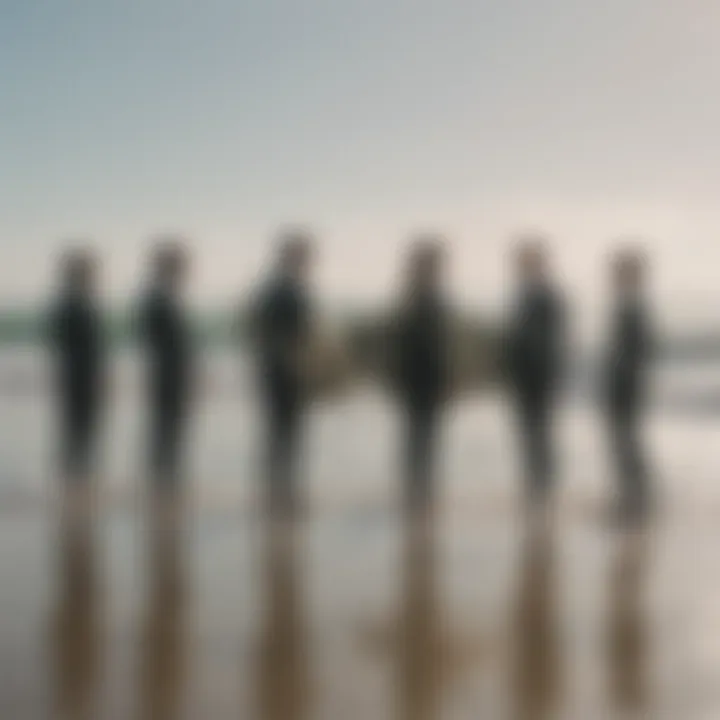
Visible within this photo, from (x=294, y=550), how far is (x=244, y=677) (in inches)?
31.8

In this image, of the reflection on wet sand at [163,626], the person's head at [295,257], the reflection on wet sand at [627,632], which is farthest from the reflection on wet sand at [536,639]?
the person's head at [295,257]

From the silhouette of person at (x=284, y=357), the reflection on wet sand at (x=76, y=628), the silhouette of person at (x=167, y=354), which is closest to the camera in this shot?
the reflection on wet sand at (x=76, y=628)

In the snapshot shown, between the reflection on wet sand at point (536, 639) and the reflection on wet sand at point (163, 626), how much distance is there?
620 millimetres

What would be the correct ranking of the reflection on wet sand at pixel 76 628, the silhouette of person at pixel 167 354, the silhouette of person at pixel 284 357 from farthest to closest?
the silhouette of person at pixel 167 354
the silhouette of person at pixel 284 357
the reflection on wet sand at pixel 76 628

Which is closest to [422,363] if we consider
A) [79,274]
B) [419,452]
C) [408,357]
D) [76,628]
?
[408,357]

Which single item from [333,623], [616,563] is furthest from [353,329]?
[333,623]

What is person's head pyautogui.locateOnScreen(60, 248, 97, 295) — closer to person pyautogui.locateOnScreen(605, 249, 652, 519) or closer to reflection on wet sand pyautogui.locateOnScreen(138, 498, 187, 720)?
reflection on wet sand pyautogui.locateOnScreen(138, 498, 187, 720)

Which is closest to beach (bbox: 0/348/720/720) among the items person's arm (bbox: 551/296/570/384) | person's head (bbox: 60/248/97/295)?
person's arm (bbox: 551/296/570/384)

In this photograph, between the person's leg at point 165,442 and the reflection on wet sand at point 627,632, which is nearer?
the reflection on wet sand at point 627,632

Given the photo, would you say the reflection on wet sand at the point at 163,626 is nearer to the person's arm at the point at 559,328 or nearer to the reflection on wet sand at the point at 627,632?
the reflection on wet sand at the point at 627,632

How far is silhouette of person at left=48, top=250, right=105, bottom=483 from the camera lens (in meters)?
3.26

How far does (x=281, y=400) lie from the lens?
10.2 ft

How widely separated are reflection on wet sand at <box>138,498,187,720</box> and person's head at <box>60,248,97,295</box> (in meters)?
0.85

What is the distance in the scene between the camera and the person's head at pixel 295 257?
3.04 metres
